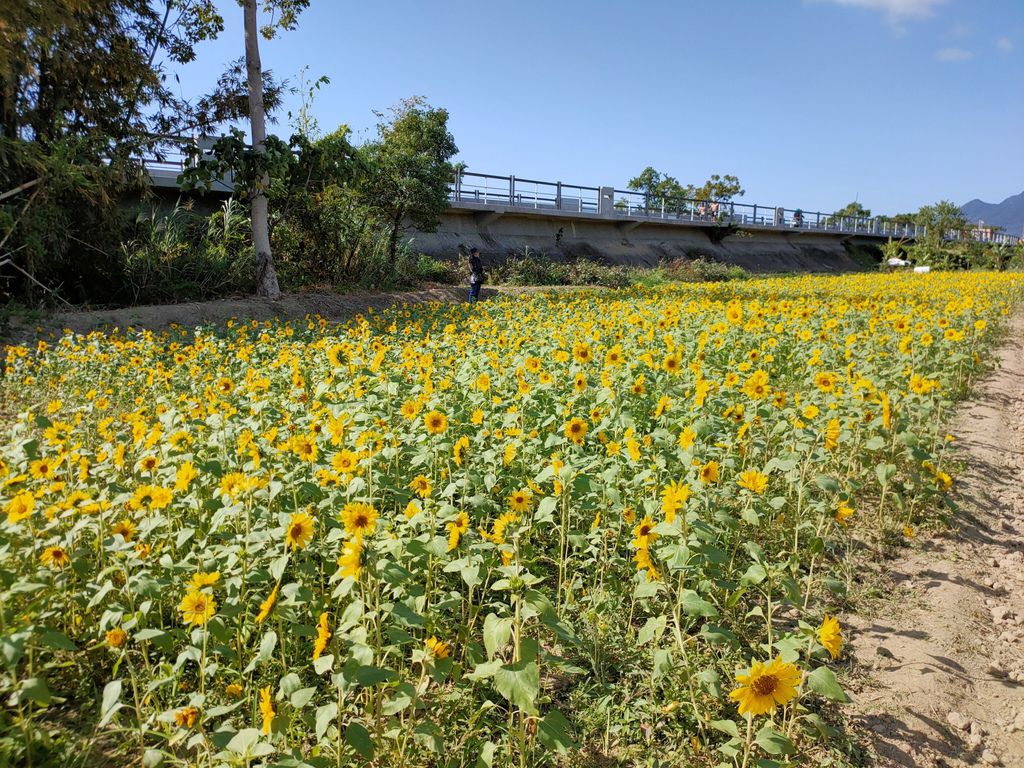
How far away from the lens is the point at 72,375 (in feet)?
15.9

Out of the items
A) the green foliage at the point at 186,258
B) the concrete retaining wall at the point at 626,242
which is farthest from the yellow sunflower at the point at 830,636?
the concrete retaining wall at the point at 626,242

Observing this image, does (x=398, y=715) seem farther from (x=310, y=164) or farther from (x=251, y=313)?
(x=310, y=164)

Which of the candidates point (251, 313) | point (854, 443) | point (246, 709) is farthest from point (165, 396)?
point (251, 313)

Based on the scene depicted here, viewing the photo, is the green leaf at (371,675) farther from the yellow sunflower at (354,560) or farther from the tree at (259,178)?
the tree at (259,178)

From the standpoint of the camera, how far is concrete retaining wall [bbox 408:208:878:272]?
20.5m

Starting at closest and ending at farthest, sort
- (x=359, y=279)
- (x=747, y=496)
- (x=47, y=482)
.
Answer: (x=47, y=482) → (x=747, y=496) → (x=359, y=279)

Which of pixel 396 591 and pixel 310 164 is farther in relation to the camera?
pixel 310 164

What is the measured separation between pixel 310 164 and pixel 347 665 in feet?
38.4

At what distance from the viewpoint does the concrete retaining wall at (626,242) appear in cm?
2055

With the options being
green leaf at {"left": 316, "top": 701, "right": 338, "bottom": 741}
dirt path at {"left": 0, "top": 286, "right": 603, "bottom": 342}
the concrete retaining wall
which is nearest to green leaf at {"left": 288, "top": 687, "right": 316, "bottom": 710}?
green leaf at {"left": 316, "top": 701, "right": 338, "bottom": 741}

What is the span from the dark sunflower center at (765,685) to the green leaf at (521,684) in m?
0.48

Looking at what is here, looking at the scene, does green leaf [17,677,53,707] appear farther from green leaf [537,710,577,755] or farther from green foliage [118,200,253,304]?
green foliage [118,200,253,304]

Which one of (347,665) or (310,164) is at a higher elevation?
(310,164)

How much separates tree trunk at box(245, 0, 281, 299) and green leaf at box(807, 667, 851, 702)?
10.7 m
